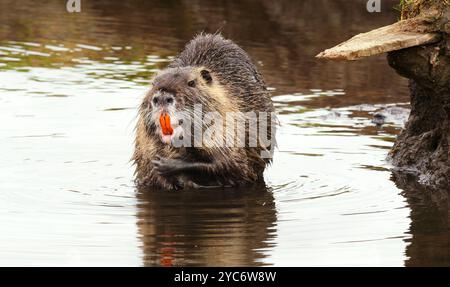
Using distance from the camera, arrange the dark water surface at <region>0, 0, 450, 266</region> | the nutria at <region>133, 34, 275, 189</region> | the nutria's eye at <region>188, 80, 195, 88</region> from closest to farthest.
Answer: the dark water surface at <region>0, 0, 450, 266</region>
the nutria at <region>133, 34, 275, 189</region>
the nutria's eye at <region>188, 80, 195, 88</region>

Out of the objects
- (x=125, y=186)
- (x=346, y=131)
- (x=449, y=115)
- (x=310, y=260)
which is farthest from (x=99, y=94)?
(x=310, y=260)

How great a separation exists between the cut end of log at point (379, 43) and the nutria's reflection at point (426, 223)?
101cm

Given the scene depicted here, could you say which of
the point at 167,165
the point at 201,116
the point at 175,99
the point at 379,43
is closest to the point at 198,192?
the point at 167,165

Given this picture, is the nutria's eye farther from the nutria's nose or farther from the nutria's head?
the nutria's nose

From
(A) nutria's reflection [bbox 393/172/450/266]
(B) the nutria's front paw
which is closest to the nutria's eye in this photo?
(B) the nutria's front paw

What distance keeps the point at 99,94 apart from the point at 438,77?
4428mm

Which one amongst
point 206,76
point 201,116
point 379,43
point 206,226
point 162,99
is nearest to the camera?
point 206,226

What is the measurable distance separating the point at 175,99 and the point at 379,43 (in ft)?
4.41

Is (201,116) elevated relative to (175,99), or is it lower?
lower

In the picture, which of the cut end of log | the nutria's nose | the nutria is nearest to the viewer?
the cut end of log

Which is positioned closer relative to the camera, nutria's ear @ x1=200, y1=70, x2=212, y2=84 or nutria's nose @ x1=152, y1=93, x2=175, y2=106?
nutria's nose @ x1=152, y1=93, x2=175, y2=106

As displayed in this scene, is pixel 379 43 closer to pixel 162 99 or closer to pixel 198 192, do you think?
pixel 162 99

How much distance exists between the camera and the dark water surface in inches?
255

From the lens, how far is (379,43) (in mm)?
7406
